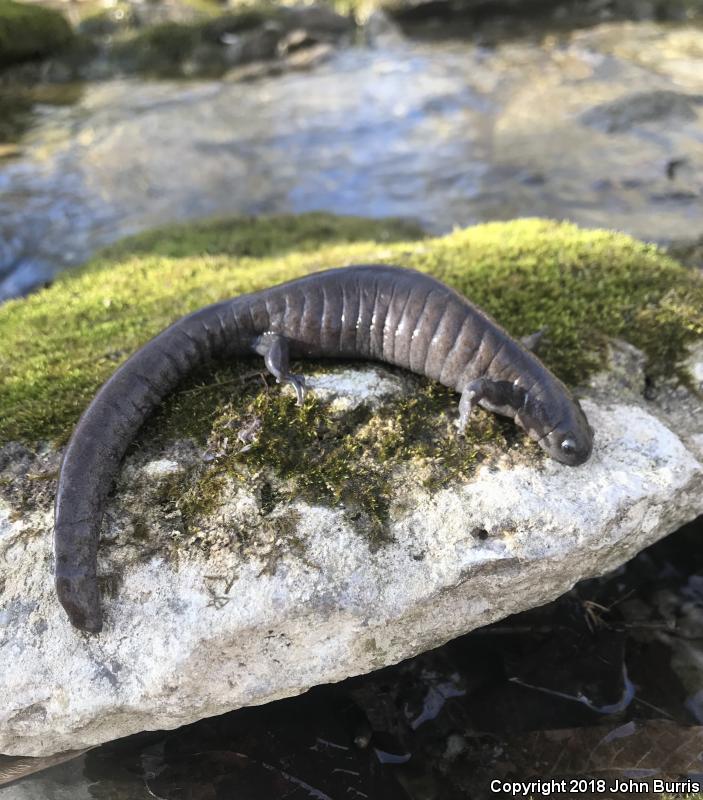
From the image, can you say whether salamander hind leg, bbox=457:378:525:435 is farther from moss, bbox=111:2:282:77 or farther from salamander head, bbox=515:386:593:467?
moss, bbox=111:2:282:77

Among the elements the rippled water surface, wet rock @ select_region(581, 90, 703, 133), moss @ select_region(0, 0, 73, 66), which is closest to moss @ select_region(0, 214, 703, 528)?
the rippled water surface

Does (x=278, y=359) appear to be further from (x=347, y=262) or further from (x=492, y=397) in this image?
(x=347, y=262)

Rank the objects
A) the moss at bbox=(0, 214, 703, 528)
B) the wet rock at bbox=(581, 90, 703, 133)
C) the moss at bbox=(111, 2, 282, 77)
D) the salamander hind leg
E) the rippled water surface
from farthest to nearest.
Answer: the moss at bbox=(111, 2, 282, 77), the wet rock at bbox=(581, 90, 703, 133), the rippled water surface, the salamander hind leg, the moss at bbox=(0, 214, 703, 528)

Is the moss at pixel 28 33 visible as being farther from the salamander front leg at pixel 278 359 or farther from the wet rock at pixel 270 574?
the wet rock at pixel 270 574


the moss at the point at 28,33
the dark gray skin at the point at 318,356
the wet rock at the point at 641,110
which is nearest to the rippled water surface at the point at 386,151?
the wet rock at the point at 641,110

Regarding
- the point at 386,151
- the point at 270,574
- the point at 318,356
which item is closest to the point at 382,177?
the point at 386,151

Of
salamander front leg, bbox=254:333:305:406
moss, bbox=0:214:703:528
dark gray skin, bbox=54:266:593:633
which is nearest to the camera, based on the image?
dark gray skin, bbox=54:266:593:633

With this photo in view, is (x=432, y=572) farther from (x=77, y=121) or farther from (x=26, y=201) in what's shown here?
(x=77, y=121)
